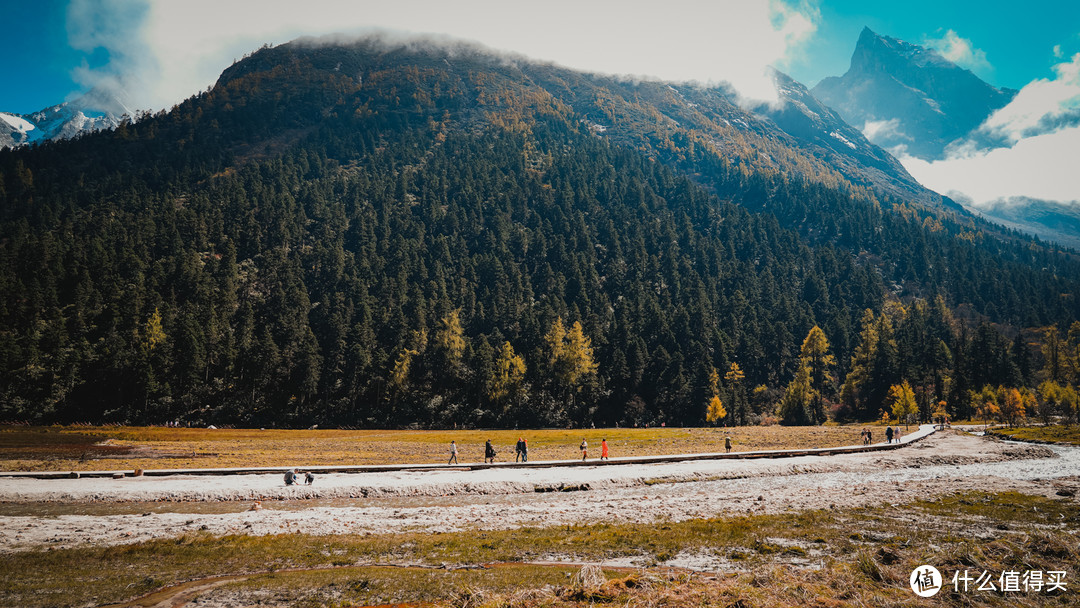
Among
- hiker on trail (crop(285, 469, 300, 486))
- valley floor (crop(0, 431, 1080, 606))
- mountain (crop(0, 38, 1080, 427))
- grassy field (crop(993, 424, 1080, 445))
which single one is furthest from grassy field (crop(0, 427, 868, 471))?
mountain (crop(0, 38, 1080, 427))

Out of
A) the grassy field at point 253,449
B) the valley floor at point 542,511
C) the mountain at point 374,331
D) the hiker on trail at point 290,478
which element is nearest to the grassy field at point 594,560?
the valley floor at point 542,511

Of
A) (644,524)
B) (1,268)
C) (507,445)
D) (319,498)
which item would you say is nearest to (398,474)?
(319,498)

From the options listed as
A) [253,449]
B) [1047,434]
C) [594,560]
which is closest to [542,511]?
[594,560]

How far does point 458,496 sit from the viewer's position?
34125mm

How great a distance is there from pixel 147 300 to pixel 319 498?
384 ft

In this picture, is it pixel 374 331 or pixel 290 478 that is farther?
pixel 374 331

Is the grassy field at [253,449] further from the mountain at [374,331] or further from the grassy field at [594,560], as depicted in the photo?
the mountain at [374,331]

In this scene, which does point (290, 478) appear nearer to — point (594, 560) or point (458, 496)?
point (458, 496)

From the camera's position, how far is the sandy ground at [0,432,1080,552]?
25.3 m

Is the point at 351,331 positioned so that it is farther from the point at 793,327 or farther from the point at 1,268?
the point at 793,327

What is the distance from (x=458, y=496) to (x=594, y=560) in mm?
16929

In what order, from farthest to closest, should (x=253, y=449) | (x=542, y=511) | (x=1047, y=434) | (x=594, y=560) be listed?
(x=1047, y=434) → (x=253, y=449) → (x=542, y=511) → (x=594, y=560)

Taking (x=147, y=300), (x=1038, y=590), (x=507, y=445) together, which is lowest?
(x=507, y=445)

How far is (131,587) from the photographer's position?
15.8 metres
